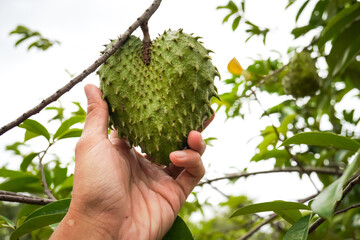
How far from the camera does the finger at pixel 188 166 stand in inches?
52.7

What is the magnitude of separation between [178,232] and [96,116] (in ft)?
2.07

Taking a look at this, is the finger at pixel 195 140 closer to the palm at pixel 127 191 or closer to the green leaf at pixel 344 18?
the palm at pixel 127 191

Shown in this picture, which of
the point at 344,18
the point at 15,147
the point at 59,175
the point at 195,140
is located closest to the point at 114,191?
the point at 195,140

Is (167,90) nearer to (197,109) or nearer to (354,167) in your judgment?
(197,109)

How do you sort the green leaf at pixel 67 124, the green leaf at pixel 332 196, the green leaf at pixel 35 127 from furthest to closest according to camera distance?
1. the green leaf at pixel 67 124
2. the green leaf at pixel 35 127
3. the green leaf at pixel 332 196

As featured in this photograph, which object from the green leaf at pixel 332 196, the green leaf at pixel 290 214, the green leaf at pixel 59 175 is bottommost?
the green leaf at pixel 290 214

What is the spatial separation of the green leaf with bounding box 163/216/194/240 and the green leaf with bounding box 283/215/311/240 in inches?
16.1

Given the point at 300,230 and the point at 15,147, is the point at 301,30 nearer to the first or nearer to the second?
the point at 300,230

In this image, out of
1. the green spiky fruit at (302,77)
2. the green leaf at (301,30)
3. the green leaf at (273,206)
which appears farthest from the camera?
the green spiky fruit at (302,77)

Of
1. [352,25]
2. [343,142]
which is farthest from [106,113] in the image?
[352,25]

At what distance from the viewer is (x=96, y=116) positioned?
4.76 ft

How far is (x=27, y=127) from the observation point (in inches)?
70.4

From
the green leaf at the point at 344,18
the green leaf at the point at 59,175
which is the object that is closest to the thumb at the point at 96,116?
the green leaf at the point at 59,175

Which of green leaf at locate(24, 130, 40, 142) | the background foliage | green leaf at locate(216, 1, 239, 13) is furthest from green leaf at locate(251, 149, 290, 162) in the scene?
green leaf at locate(216, 1, 239, 13)
